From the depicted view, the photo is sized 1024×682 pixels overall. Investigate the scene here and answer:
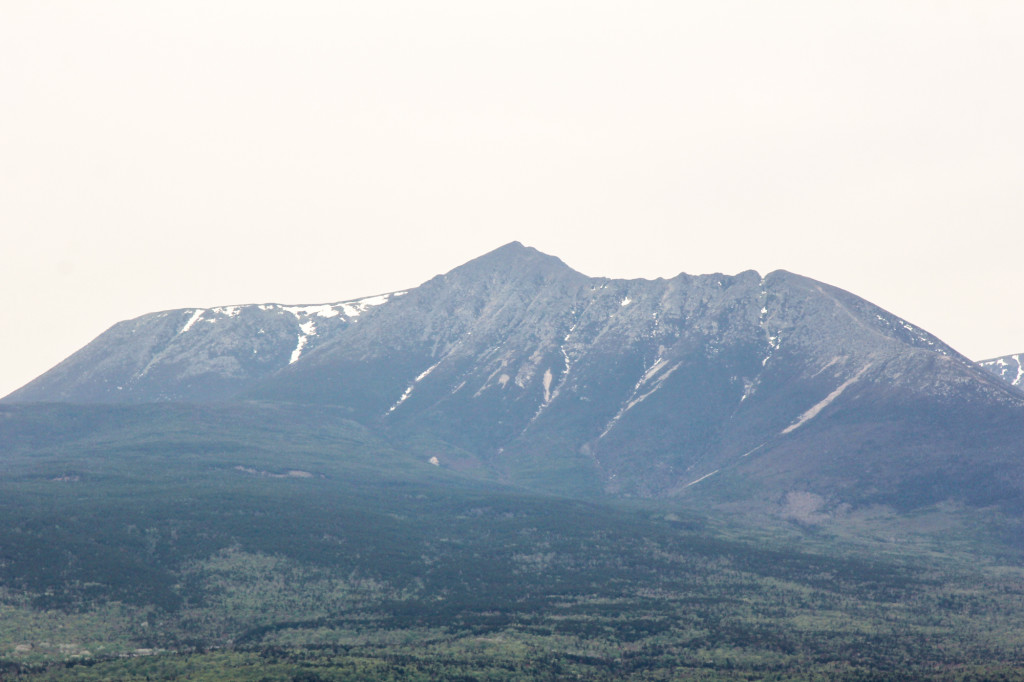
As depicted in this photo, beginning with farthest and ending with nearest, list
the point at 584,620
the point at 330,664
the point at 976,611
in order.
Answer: the point at 976,611 → the point at 584,620 → the point at 330,664

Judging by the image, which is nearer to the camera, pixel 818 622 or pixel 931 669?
pixel 931 669

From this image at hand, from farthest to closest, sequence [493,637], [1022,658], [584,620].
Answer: [584,620] < [493,637] < [1022,658]

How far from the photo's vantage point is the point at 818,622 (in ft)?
589

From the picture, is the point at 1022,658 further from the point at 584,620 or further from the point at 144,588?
the point at 144,588

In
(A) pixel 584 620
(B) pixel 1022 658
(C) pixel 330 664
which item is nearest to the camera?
(C) pixel 330 664

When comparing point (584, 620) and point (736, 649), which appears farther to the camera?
point (584, 620)

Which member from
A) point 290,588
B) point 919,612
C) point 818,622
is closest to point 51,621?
point 290,588

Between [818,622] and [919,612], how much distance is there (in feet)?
68.6

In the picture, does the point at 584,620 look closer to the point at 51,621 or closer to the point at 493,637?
the point at 493,637

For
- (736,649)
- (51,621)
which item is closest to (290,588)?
(51,621)

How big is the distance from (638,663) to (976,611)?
6970cm

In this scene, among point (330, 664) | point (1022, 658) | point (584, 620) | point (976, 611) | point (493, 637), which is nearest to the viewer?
point (330, 664)

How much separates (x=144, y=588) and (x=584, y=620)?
73.4 meters

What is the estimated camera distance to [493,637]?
165 metres
